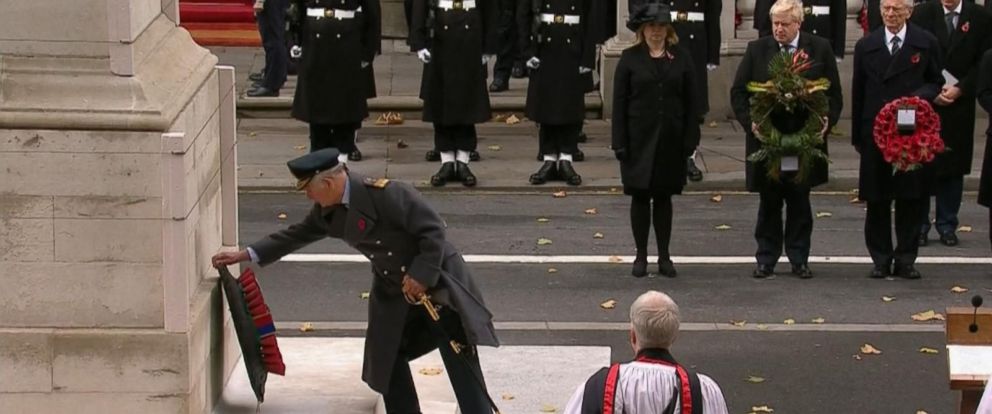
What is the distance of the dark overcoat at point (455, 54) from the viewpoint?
1627 cm

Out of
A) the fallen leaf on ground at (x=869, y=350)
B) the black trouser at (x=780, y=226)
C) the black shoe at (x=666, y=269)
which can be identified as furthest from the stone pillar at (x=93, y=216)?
the black trouser at (x=780, y=226)

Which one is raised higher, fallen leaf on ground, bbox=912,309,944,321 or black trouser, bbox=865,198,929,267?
black trouser, bbox=865,198,929,267

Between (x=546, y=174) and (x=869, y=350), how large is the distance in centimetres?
552

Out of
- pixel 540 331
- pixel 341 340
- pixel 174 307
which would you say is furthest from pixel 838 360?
pixel 174 307

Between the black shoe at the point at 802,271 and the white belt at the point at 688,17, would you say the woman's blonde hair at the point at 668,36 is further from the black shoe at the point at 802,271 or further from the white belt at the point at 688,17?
the white belt at the point at 688,17

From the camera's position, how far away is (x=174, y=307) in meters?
8.36

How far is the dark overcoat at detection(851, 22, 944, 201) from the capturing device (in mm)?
13062

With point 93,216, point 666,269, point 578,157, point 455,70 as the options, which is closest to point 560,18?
point 455,70

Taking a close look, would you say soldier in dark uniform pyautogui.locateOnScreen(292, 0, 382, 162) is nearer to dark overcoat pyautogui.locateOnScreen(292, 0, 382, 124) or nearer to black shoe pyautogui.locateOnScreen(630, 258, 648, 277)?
dark overcoat pyautogui.locateOnScreen(292, 0, 382, 124)

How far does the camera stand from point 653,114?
42.4 feet

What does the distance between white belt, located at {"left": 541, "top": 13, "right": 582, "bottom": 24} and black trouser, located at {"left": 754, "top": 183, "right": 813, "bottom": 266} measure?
355 cm

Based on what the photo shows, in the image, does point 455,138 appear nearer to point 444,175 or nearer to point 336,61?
point 444,175

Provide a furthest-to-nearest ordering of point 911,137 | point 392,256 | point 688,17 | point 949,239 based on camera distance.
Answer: point 688,17 < point 949,239 < point 911,137 < point 392,256

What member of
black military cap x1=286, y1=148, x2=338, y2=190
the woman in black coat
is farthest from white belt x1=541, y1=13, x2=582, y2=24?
black military cap x1=286, y1=148, x2=338, y2=190
